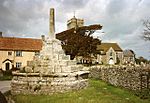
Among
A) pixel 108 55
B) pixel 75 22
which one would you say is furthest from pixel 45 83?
pixel 108 55

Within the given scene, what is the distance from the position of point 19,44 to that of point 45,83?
109 feet

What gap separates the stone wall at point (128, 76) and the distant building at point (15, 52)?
24.5 m

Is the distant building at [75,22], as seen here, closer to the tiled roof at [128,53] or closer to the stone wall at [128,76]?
the tiled roof at [128,53]

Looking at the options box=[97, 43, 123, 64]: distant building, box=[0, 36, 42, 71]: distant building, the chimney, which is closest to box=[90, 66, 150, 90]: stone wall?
the chimney

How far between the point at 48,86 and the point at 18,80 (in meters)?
2.37

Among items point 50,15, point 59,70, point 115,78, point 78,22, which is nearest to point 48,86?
point 59,70

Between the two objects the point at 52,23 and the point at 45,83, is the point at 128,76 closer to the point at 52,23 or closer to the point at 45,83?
the point at 45,83

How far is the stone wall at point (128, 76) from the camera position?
16.4 metres

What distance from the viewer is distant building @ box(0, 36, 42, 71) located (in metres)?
46.7

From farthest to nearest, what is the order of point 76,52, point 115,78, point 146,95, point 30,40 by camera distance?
point 30,40 < point 76,52 < point 115,78 < point 146,95

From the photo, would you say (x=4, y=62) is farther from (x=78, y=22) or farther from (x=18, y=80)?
(x=18, y=80)

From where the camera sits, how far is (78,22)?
5975 cm

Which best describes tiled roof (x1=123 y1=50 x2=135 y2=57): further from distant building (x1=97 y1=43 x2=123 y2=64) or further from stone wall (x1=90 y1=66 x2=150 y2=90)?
stone wall (x1=90 y1=66 x2=150 y2=90)

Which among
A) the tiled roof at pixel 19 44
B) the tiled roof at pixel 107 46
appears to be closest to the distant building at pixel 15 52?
the tiled roof at pixel 19 44
